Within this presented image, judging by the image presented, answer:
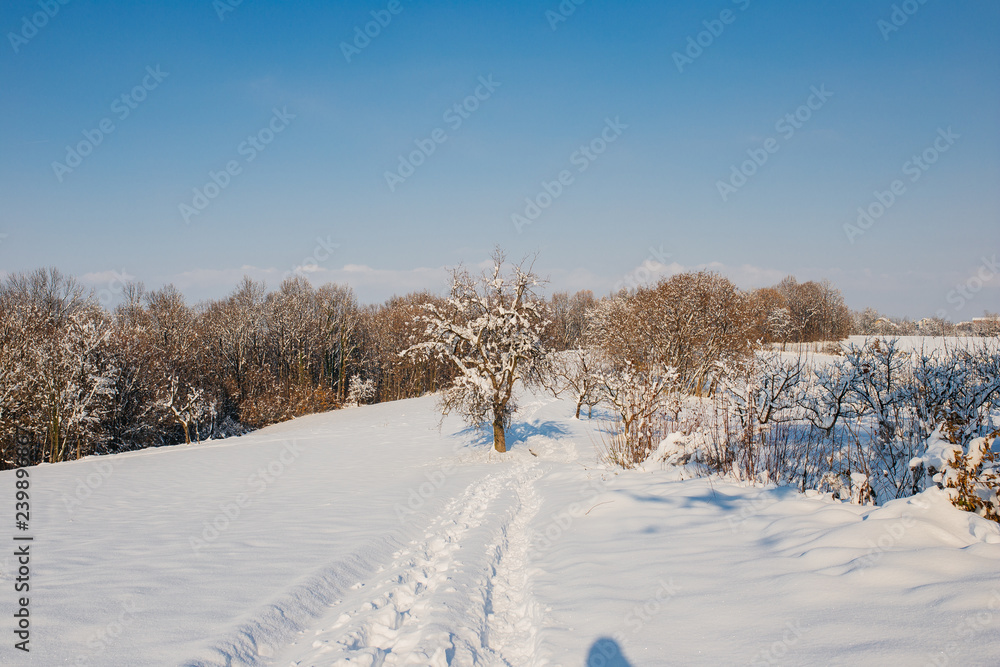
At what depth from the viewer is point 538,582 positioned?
502cm

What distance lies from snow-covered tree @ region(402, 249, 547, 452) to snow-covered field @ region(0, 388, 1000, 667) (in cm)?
817

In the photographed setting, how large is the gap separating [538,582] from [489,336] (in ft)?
42.0

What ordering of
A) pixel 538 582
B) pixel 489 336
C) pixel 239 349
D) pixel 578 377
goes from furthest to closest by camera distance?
pixel 239 349
pixel 578 377
pixel 489 336
pixel 538 582

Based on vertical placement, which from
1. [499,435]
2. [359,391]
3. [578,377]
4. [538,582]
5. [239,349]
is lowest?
[499,435]

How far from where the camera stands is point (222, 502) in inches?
403

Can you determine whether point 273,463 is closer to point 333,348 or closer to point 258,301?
point 333,348

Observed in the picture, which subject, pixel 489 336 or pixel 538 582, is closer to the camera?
pixel 538 582

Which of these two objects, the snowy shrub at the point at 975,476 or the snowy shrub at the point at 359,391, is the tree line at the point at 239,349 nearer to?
the snowy shrub at the point at 359,391

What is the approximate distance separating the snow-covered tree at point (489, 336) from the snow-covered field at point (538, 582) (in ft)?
26.8

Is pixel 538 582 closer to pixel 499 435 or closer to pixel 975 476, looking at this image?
pixel 975 476

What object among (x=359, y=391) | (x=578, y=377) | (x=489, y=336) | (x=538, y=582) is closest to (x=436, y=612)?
(x=538, y=582)

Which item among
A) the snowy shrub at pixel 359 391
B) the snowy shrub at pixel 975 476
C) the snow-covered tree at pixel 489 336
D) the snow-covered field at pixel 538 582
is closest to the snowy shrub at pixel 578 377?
the snow-covered tree at pixel 489 336

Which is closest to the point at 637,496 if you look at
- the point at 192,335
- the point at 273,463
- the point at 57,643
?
the point at 57,643

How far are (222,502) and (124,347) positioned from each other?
927 inches
